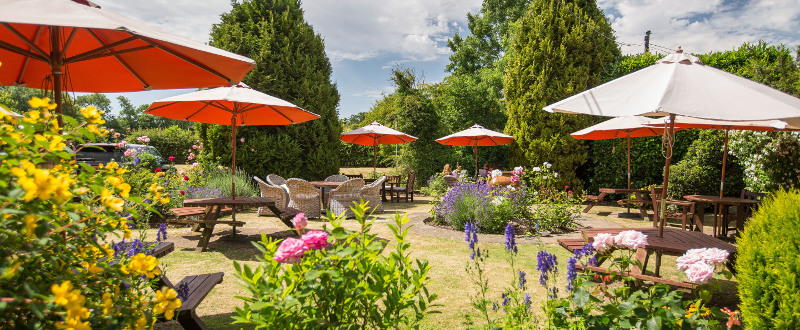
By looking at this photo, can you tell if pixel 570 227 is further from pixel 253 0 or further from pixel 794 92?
pixel 253 0

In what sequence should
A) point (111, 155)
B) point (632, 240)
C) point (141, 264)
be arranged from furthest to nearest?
point (111, 155), point (632, 240), point (141, 264)

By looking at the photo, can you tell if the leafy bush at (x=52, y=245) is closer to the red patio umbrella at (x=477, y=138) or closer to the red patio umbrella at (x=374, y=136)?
the red patio umbrella at (x=374, y=136)

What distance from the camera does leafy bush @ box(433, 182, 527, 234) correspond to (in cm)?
670

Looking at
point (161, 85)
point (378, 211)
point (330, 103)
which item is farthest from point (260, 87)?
point (161, 85)

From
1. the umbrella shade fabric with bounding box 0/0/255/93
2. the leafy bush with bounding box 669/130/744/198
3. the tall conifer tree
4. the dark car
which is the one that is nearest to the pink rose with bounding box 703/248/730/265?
the umbrella shade fabric with bounding box 0/0/255/93

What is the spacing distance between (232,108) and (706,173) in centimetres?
996

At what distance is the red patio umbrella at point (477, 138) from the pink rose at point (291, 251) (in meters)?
10.1

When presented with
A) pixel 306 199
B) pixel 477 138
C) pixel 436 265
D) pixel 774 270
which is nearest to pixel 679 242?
pixel 774 270

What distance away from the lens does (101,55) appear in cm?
293

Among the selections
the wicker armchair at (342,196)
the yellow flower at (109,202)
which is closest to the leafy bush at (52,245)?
the yellow flower at (109,202)

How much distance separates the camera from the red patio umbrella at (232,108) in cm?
560

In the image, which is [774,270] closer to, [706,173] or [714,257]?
[714,257]

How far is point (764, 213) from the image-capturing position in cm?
241

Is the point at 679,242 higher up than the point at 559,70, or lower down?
lower down
